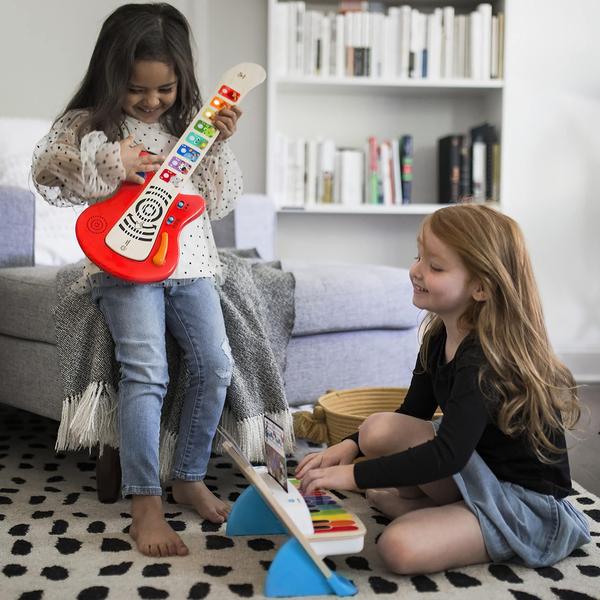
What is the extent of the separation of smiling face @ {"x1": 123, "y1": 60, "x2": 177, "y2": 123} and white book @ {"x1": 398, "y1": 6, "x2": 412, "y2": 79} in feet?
5.36

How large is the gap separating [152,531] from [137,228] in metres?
0.49

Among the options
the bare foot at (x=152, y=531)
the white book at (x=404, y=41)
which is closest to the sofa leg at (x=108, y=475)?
the bare foot at (x=152, y=531)

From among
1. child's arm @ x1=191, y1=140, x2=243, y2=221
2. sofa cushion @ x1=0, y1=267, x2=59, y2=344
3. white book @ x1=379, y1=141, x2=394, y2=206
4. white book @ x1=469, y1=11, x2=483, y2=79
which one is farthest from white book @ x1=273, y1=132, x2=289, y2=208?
child's arm @ x1=191, y1=140, x2=243, y2=221

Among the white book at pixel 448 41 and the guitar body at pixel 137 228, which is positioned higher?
the white book at pixel 448 41

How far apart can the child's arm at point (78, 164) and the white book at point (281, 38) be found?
1.57 m

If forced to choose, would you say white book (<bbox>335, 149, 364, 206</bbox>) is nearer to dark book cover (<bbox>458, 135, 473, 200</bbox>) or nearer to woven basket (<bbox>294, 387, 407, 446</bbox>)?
dark book cover (<bbox>458, 135, 473, 200</bbox>)

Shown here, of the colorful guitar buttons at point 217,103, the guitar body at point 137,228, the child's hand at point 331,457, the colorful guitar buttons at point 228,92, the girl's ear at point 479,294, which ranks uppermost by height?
the colorful guitar buttons at point 228,92

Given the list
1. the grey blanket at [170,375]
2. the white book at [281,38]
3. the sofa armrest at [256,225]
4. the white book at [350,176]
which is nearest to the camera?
the grey blanket at [170,375]

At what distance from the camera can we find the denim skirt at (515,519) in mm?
1217

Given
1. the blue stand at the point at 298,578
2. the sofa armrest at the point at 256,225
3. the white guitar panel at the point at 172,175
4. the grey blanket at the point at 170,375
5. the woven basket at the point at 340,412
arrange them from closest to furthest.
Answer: the blue stand at the point at 298,578
the white guitar panel at the point at 172,175
the grey blanket at the point at 170,375
the woven basket at the point at 340,412
the sofa armrest at the point at 256,225

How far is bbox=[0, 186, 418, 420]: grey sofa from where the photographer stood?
5.93ft

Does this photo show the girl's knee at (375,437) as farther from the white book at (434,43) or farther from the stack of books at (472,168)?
the white book at (434,43)

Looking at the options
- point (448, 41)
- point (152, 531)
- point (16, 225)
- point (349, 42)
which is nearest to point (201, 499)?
point (152, 531)

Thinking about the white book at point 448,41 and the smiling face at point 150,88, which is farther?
the white book at point 448,41
